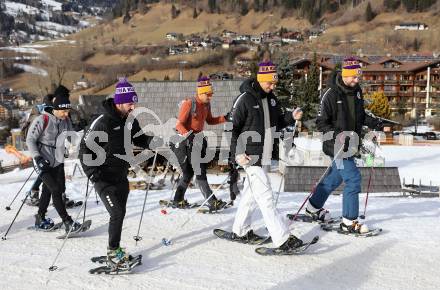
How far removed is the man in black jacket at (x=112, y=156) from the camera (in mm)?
4969

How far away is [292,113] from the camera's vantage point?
18.7 feet

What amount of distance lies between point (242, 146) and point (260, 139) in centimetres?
22

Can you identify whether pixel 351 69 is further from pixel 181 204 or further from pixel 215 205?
pixel 181 204

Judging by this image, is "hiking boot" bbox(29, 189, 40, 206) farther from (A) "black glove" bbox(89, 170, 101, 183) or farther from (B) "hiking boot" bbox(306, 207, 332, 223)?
(B) "hiking boot" bbox(306, 207, 332, 223)

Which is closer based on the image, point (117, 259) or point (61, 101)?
point (117, 259)

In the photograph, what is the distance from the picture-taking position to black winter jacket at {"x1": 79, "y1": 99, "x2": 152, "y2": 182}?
16.3ft

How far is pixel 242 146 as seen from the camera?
546cm

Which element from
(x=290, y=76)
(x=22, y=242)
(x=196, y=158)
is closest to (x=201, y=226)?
(x=196, y=158)

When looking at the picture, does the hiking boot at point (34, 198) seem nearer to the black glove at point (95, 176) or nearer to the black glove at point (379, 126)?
the black glove at point (95, 176)

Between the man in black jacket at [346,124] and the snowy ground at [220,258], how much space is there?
0.57m

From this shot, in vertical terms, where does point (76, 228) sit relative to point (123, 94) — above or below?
below

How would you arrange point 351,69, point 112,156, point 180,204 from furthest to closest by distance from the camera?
point 180,204 → point 351,69 → point 112,156

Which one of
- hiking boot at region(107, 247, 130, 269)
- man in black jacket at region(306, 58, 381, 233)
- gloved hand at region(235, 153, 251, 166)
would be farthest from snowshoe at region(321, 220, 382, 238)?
hiking boot at region(107, 247, 130, 269)

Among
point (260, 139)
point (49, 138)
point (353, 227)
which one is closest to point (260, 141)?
point (260, 139)
